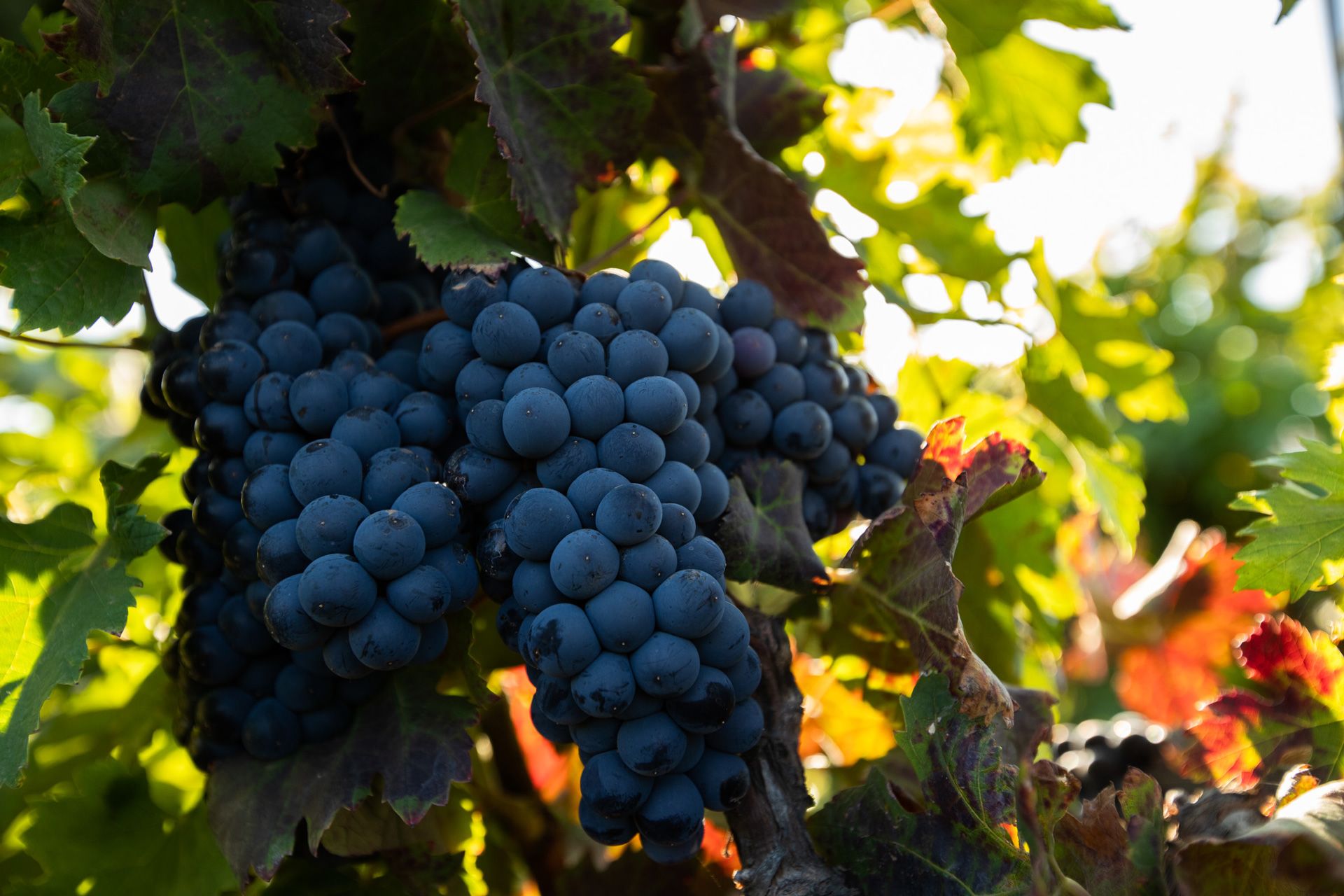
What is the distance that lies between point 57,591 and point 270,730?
20 centimetres

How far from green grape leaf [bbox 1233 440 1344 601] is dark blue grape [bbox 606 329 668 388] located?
478 mm

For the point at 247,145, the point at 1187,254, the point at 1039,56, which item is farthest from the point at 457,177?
the point at 1187,254

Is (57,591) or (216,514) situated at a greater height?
(216,514)

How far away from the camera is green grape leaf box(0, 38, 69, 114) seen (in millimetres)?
682

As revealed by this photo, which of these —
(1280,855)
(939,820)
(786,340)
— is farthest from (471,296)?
(1280,855)

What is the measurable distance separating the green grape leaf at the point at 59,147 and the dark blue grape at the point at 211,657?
0.31m

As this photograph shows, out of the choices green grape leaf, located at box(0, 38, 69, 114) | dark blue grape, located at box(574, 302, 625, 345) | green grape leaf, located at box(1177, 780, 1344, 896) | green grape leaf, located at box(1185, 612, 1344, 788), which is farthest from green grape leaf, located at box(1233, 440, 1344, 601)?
green grape leaf, located at box(0, 38, 69, 114)

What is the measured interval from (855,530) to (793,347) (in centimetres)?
28

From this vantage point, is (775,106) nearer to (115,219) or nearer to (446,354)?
(446,354)

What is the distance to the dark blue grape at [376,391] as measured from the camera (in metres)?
0.67

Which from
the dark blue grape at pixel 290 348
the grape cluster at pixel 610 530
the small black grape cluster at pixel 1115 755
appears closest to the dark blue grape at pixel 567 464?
the grape cluster at pixel 610 530

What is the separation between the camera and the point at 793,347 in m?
0.77

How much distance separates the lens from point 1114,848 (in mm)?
590

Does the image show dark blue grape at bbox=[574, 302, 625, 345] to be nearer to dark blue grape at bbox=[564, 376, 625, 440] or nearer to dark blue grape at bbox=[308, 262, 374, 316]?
dark blue grape at bbox=[564, 376, 625, 440]
